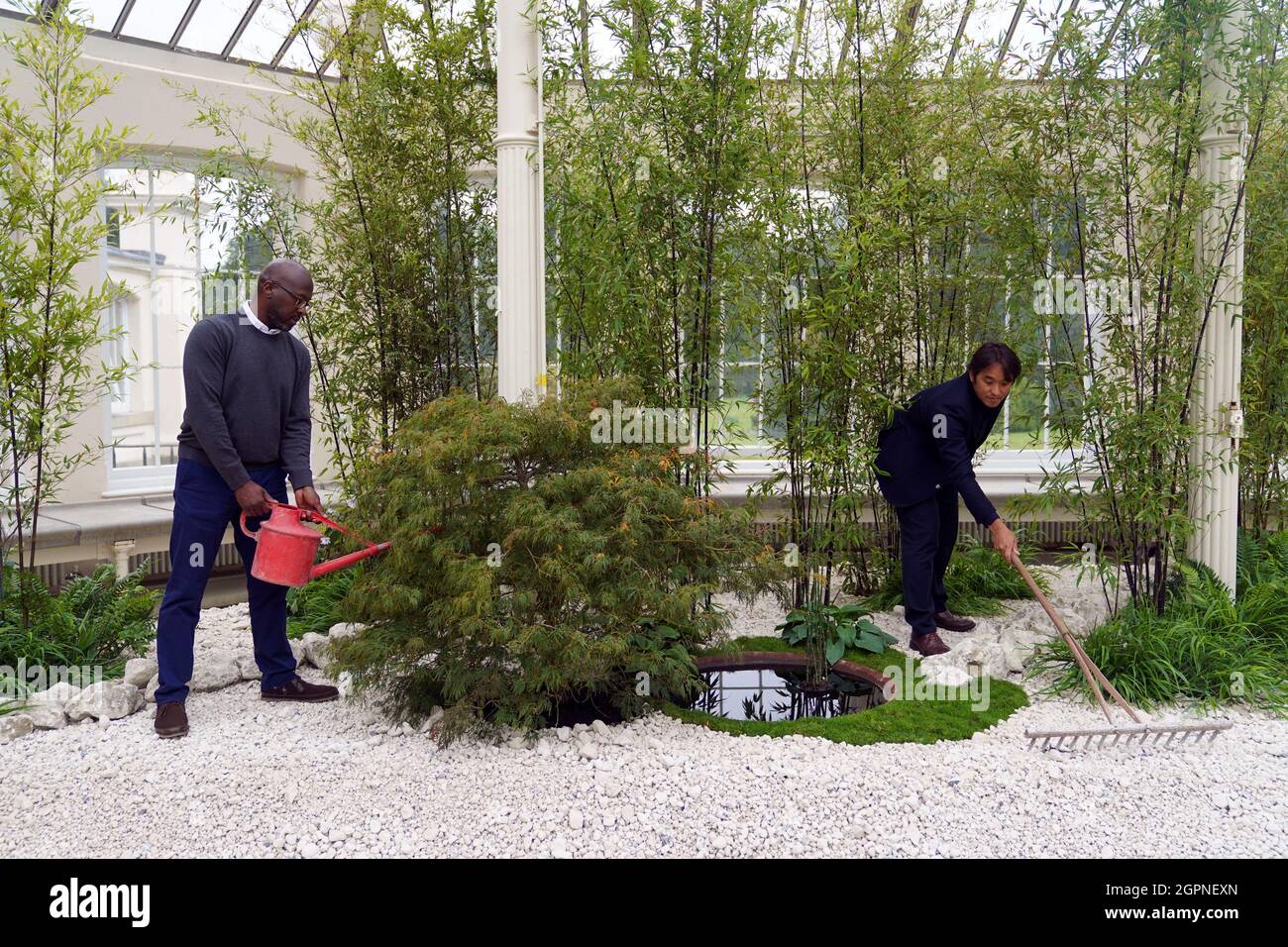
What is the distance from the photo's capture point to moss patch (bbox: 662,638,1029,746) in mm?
3174

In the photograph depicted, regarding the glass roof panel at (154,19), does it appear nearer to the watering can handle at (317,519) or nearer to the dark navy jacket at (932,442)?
the watering can handle at (317,519)

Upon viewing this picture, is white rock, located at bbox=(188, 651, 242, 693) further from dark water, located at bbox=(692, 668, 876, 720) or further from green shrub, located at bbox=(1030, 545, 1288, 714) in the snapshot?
green shrub, located at bbox=(1030, 545, 1288, 714)

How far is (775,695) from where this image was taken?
363 centimetres

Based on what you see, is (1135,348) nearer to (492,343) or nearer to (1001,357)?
(1001,357)

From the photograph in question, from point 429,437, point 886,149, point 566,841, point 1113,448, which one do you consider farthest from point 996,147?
point 566,841

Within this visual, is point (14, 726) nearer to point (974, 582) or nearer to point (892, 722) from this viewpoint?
point (892, 722)

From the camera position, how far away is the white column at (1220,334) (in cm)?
377

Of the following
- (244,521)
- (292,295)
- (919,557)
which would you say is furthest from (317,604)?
(919,557)

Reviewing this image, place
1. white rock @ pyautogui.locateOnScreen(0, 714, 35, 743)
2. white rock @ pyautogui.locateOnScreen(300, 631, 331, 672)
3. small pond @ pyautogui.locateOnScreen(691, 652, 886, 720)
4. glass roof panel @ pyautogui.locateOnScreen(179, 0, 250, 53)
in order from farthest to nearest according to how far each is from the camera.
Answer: glass roof panel @ pyautogui.locateOnScreen(179, 0, 250, 53)
white rock @ pyautogui.locateOnScreen(300, 631, 331, 672)
small pond @ pyautogui.locateOnScreen(691, 652, 886, 720)
white rock @ pyautogui.locateOnScreen(0, 714, 35, 743)

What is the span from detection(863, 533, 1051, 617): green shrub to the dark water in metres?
0.93

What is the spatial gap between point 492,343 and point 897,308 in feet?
6.12

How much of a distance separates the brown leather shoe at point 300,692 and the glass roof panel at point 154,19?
16.8 feet

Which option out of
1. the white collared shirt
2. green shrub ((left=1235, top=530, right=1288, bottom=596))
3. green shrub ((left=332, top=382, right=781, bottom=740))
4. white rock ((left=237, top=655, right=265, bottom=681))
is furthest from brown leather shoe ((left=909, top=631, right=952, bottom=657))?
the white collared shirt

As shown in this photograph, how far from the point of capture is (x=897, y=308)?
4.52m
